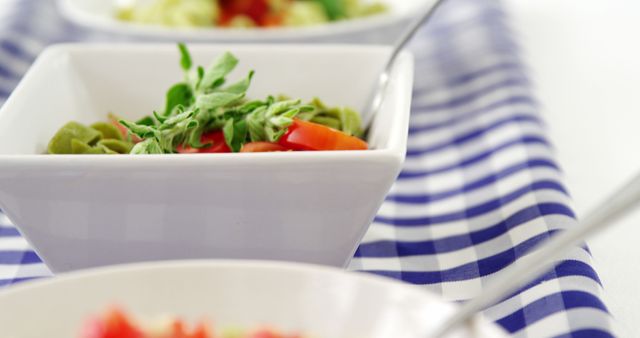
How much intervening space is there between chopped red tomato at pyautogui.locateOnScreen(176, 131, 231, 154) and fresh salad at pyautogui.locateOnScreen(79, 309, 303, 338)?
0.31 m

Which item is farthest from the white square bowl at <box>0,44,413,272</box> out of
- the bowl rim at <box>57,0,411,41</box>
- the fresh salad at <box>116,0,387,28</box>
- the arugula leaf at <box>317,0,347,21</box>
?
the arugula leaf at <box>317,0,347,21</box>

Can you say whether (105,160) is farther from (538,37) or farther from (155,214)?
(538,37)

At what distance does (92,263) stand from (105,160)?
0.43 feet

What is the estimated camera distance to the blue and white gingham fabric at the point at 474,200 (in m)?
0.88

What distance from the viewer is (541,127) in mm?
1260

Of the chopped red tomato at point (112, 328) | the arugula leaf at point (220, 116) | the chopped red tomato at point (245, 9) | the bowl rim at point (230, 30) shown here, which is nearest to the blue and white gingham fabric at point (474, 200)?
the bowl rim at point (230, 30)

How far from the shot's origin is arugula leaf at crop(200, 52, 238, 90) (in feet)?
3.33

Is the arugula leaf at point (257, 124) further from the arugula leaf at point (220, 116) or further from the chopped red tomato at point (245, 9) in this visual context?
the chopped red tomato at point (245, 9)

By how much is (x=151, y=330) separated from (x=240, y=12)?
115 cm

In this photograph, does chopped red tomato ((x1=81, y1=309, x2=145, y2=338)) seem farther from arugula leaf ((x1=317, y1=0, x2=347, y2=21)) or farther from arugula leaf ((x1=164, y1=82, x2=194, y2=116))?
arugula leaf ((x1=317, y1=0, x2=347, y2=21))

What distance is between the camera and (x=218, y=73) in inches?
40.0

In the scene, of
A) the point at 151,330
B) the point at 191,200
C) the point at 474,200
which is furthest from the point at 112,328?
the point at 474,200

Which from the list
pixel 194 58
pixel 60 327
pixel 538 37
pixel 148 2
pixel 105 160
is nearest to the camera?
pixel 60 327

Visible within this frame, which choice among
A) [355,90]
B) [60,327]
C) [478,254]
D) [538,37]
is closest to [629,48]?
[538,37]
